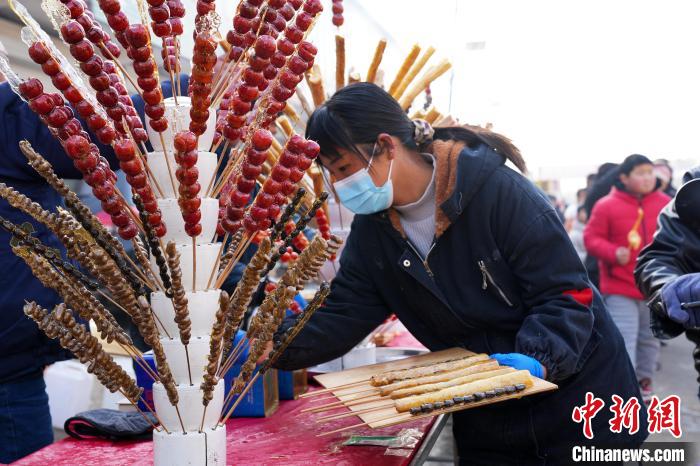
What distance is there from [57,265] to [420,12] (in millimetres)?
2584

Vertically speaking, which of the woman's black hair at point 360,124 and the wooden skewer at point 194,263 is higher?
the woman's black hair at point 360,124

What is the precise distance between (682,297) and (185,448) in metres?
1.63

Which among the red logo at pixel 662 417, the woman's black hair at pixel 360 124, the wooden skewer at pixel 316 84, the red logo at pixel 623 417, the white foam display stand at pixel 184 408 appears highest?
the wooden skewer at pixel 316 84

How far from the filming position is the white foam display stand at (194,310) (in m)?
1.16

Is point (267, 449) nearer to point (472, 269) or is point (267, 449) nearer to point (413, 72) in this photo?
point (472, 269)

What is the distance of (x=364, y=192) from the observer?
6.13 ft

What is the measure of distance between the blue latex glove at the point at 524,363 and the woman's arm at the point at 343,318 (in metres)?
0.54

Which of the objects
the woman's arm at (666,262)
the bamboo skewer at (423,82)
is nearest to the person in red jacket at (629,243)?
the woman's arm at (666,262)

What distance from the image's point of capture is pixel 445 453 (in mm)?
4062

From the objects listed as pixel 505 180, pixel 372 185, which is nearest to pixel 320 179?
pixel 372 185

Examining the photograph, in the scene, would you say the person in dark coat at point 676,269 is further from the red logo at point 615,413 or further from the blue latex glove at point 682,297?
the red logo at point 615,413

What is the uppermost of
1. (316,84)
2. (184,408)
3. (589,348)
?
(316,84)

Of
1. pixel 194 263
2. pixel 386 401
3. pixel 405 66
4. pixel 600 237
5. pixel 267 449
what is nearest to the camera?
pixel 194 263

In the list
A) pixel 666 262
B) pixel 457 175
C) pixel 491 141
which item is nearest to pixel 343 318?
pixel 457 175
